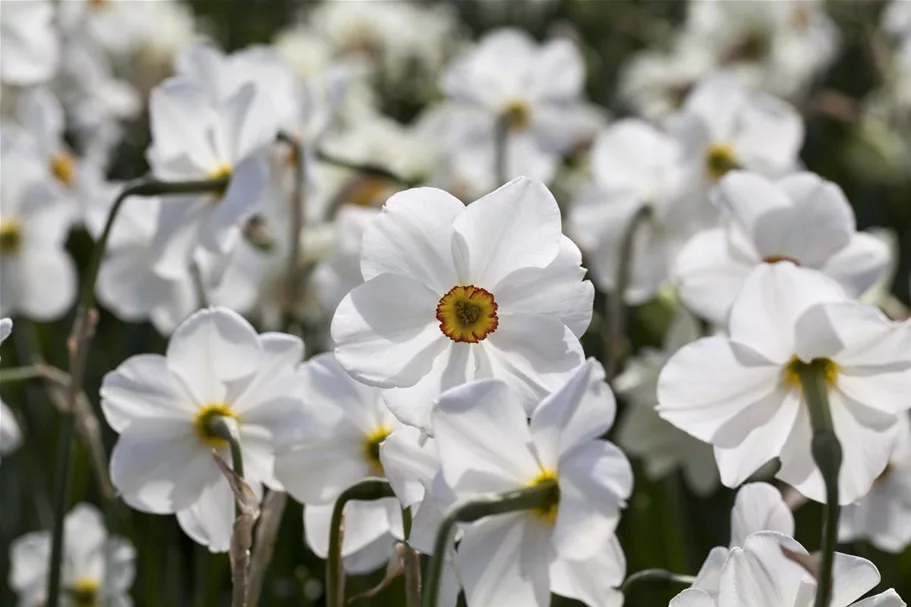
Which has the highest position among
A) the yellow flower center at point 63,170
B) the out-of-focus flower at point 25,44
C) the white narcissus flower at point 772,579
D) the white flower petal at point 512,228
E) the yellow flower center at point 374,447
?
the white flower petal at point 512,228

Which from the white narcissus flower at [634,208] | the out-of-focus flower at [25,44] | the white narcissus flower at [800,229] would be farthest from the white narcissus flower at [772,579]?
the out-of-focus flower at [25,44]

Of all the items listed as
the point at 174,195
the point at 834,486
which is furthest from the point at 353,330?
the point at 174,195

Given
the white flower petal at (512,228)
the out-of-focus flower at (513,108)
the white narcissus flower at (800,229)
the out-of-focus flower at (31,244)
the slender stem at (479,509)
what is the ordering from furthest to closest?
1. the out-of-focus flower at (513,108)
2. the out-of-focus flower at (31,244)
3. the white narcissus flower at (800,229)
4. the white flower petal at (512,228)
5. the slender stem at (479,509)

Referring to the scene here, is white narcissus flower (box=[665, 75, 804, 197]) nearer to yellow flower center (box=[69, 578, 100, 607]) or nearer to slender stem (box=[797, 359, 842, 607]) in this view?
slender stem (box=[797, 359, 842, 607])

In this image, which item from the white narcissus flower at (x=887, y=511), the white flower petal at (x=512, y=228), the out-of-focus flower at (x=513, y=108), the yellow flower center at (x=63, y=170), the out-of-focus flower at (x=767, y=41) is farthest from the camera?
the out-of-focus flower at (x=767, y=41)

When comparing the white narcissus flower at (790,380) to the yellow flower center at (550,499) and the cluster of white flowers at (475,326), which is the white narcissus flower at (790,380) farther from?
the yellow flower center at (550,499)

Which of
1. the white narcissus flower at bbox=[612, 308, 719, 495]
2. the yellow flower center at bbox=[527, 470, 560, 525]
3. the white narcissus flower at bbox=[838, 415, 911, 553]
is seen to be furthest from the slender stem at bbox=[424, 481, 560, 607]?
the white narcissus flower at bbox=[612, 308, 719, 495]
